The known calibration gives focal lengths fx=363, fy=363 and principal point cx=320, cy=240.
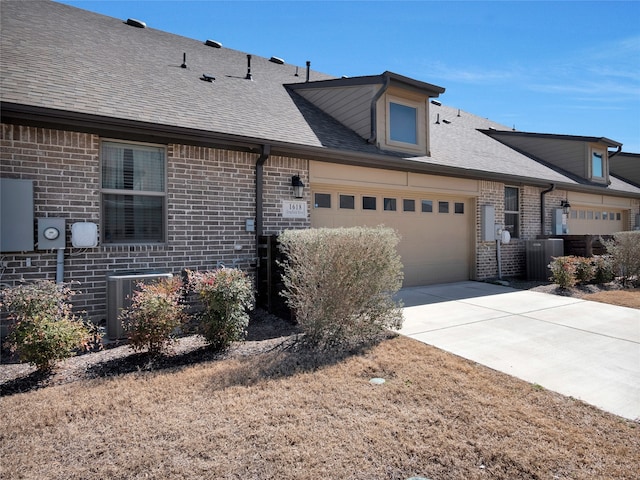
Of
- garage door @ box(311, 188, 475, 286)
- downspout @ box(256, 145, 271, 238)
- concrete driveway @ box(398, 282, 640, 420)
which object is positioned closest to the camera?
concrete driveway @ box(398, 282, 640, 420)

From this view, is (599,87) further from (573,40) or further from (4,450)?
(4,450)

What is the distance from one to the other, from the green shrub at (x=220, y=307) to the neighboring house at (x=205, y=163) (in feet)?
5.71

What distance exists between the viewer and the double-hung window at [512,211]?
1082 centimetres

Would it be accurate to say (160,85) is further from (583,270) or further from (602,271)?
(602,271)

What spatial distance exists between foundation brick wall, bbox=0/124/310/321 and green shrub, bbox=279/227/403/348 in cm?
187

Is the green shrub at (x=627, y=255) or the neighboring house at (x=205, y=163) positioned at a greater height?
the neighboring house at (x=205, y=163)

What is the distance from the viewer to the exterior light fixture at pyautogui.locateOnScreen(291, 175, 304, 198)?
6.81 m

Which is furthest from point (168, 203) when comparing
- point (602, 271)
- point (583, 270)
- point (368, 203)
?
point (602, 271)

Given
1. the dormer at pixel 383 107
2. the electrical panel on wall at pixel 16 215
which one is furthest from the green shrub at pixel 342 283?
the dormer at pixel 383 107

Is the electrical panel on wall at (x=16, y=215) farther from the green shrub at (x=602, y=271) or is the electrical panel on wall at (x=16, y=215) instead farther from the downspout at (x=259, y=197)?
the green shrub at (x=602, y=271)

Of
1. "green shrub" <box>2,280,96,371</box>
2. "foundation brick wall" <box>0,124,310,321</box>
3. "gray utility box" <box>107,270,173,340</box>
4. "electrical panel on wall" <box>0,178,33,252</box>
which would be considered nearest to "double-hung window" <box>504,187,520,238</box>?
"foundation brick wall" <box>0,124,310,321</box>

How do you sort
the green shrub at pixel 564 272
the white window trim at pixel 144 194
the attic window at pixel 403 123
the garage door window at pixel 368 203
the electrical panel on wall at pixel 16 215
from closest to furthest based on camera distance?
the electrical panel on wall at pixel 16 215
the white window trim at pixel 144 194
the garage door window at pixel 368 203
the green shrub at pixel 564 272
the attic window at pixel 403 123

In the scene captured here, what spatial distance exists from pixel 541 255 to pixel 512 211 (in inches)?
60.5

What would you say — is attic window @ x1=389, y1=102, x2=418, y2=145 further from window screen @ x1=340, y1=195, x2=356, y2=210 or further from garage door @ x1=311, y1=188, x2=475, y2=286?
window screen @ x1=340, y1=195, x2=356, y2=210
